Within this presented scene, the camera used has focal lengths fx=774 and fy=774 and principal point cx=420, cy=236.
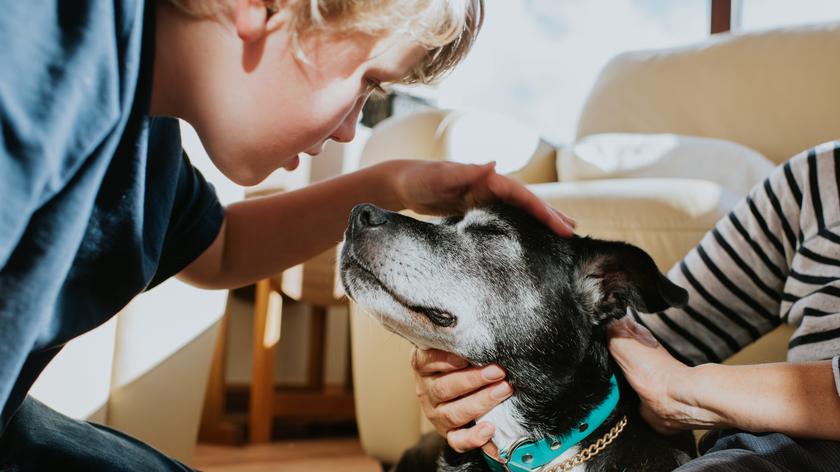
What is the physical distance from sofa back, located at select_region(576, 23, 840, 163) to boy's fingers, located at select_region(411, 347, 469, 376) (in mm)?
1693

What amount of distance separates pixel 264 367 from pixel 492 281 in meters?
1.85

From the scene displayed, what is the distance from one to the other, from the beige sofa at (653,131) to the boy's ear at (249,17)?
3.62ft

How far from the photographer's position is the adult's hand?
42.3 inches

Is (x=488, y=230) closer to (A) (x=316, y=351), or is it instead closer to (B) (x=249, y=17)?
(B) (x=249, y=17)

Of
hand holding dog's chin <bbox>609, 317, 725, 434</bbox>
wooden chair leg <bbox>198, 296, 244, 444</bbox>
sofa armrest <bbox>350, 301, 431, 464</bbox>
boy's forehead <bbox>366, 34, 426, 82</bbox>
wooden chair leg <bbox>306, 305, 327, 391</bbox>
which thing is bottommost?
wooden chair leg <bbox>306, 305, 327, 391</bbox>

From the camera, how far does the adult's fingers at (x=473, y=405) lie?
1.07 meters

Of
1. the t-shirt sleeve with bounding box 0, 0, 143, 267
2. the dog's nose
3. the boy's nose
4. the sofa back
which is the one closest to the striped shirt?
the dog's nose

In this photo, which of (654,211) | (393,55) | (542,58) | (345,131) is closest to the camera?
(393,55)

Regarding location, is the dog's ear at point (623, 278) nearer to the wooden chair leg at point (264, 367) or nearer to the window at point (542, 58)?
the wooden chair leg at point (264, 367)

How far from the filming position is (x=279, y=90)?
802 mm

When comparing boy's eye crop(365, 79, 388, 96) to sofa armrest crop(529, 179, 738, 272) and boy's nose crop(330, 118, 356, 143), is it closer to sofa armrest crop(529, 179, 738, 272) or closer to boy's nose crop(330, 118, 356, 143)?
boy's nose crop(330, 118, 356, 143)

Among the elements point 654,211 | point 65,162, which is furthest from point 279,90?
point 654,211

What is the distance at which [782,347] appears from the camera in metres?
1.48

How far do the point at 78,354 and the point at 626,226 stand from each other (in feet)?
3.63
